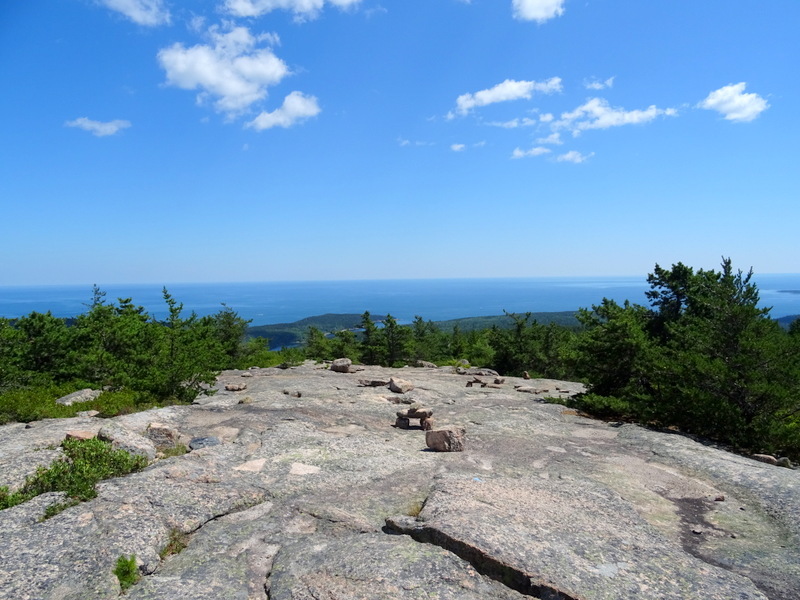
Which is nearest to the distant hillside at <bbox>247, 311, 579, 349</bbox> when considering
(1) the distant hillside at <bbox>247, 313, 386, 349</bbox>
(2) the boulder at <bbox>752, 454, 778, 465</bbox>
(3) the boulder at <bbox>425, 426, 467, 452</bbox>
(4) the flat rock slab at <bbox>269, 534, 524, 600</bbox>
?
(1) the distant hillside at <bbox>247, 313, 386, 349</bbox>

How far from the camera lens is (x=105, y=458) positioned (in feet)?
25.9

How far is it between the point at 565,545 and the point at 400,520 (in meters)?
2.13

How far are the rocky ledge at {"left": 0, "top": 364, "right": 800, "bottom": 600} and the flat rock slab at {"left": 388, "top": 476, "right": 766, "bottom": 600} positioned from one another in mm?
27

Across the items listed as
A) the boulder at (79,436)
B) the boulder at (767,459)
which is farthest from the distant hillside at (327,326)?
the boulder at (79,436)

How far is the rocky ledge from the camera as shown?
5020 millimetres

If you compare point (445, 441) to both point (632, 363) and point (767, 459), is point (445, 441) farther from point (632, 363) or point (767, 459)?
point (632, 363)

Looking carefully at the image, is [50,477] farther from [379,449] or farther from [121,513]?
[379,449]

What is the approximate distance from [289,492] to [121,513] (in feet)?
8.06

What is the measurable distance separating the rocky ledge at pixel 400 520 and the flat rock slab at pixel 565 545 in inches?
1.1

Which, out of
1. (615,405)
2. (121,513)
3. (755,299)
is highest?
(755,299)

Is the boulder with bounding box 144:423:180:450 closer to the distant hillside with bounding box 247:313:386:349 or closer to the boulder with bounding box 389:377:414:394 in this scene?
the boulder with bounding box 389:377:414:394

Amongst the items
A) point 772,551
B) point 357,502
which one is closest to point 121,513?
point 357,502

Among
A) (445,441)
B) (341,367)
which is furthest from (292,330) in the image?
(445,441)

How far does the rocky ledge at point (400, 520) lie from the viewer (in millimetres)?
5020
